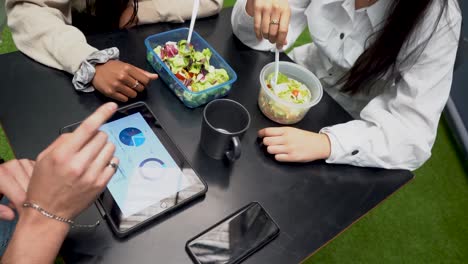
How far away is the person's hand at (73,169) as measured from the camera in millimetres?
414

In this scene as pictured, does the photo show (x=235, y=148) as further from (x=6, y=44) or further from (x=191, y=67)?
(x=6, y=44)

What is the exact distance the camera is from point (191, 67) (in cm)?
71

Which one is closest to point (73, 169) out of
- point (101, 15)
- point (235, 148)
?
point (235, 148)

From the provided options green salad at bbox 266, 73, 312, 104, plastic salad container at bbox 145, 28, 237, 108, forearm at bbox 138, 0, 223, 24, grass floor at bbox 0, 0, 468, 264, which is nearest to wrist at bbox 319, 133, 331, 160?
green salad at bbox 266, 73, 312, 104

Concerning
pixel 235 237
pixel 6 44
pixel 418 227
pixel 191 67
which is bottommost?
pixel 418 227

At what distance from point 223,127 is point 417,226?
1.11 meters

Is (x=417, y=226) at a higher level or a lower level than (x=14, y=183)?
lower

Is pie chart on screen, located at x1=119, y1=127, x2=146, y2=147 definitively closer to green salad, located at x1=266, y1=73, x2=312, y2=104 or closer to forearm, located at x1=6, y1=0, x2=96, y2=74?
forearm, located at x1=6, y1=0, x2=96, y2=74

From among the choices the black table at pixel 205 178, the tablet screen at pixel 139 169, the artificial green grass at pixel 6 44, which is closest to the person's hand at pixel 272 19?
the black table at pixel 205 178

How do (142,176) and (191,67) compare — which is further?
(191,67)

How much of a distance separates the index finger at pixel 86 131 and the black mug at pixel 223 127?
19 cm

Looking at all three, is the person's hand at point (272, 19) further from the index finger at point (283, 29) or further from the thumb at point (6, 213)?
the thumb at point (6, 213)

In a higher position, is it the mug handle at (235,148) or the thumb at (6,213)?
the mug handle at (235,148)

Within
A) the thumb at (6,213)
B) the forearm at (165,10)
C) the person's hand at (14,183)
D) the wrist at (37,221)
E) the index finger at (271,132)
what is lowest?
the thumb at (6,213)
